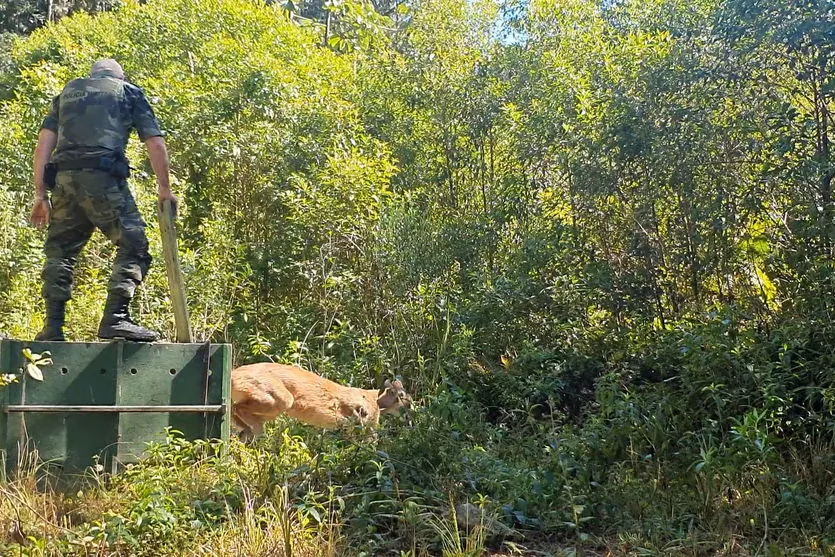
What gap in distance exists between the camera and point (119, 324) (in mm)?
5062

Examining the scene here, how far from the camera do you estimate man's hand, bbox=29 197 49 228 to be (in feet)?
17.9

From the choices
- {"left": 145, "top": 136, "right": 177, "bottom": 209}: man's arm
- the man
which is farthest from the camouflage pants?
{"left": 145, "top": 136, "right": 177, "bottom": 209}: man's arm

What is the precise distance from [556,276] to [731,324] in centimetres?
239

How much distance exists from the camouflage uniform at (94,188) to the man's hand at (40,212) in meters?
0.05

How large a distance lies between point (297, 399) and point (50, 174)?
8.97ft

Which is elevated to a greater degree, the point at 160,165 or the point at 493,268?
the point at 493,268

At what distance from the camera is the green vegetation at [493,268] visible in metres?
4.48

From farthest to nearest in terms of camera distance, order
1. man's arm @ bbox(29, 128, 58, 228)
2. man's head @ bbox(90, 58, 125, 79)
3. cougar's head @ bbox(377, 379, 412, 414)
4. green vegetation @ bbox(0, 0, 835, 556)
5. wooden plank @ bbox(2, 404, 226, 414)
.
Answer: cougar's head @ bbox(377, 379, 412, 414), man's head @ bbox(90, 58, 125, 79), man's arm @ bbox(29, 128, 58, 228), wooden plank @ bbox(2, 404, 226, 414), green vegetation @ bbox(0, 0, 835, 556)

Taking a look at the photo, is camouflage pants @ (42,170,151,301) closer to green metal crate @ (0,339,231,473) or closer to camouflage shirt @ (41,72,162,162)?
camouflage shirt @ (41,72,162,162)

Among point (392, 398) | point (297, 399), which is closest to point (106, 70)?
point (297, 399)

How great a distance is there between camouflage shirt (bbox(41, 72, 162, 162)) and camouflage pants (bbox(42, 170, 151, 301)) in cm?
19

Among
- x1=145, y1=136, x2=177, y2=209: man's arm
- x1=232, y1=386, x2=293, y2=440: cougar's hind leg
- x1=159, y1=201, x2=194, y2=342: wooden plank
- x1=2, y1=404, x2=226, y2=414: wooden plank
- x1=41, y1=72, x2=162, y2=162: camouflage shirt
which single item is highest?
x1=41, y1=72, x2=162, y2=162: camouflage shirt

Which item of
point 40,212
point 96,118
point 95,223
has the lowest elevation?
point 95,223

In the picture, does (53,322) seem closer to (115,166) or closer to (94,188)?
(94,188)
